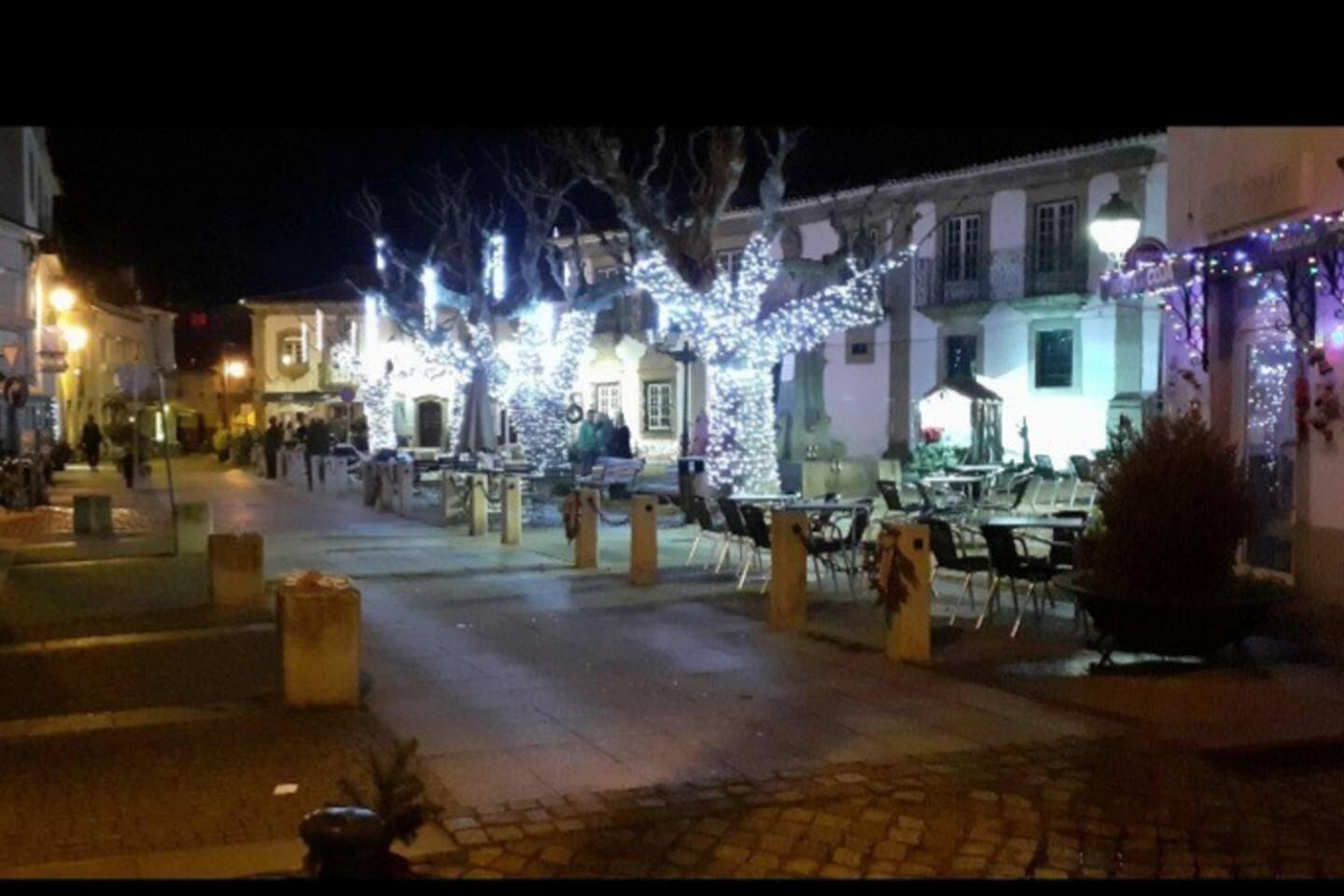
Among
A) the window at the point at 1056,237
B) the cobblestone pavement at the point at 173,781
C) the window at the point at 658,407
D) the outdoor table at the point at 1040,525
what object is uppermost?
the window at the point at 1056,237

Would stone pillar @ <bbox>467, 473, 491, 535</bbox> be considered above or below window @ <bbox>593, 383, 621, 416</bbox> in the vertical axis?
below

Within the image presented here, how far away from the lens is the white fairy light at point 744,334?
1900 centimetres

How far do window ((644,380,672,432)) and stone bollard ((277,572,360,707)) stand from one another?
31194 millimetres

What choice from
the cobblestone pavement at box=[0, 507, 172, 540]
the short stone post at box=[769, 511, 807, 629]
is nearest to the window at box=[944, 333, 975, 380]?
the cobblestone pavement at box=[0, 507, 172, 540]

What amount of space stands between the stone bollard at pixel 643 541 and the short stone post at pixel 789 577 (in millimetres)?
2539

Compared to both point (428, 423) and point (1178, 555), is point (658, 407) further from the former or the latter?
point (1178, 555)

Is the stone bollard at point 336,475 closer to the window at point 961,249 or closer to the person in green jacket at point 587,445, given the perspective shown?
the person in green jacket at point 587,445

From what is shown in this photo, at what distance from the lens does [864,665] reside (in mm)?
9273

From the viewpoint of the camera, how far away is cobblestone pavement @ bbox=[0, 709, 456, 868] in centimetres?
573

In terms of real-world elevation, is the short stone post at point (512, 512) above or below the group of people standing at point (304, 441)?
below

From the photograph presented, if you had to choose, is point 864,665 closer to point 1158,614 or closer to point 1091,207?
point 1158,614

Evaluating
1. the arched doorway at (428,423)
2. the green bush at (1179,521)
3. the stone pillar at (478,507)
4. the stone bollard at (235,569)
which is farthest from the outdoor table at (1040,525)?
the arched doorway at (428,423)

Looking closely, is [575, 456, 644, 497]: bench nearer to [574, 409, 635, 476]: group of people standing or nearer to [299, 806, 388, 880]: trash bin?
[574, 409, 635, 476]: group of people standing

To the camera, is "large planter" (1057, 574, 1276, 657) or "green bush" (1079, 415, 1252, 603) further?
"green bush" (1079, 415, 1252, 603)
